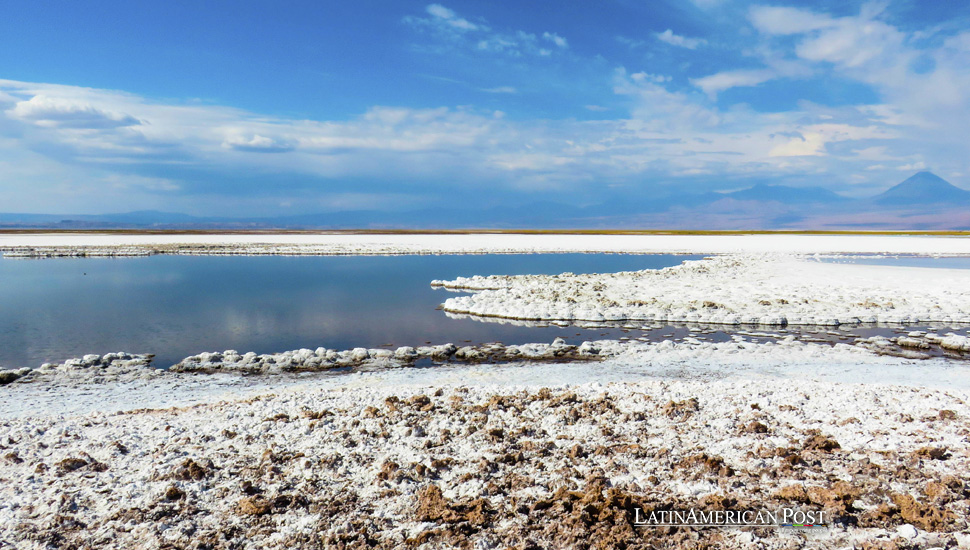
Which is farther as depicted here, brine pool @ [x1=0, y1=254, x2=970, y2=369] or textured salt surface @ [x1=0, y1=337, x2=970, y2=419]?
brine pool @ [x1=0, y1=254, x2=970, y2=369]

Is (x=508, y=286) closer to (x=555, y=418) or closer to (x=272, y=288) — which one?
(x=272, y=288)

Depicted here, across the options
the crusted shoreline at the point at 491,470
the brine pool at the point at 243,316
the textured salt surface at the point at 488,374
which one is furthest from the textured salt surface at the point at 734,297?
the crusted shoreline at the point at 491,470

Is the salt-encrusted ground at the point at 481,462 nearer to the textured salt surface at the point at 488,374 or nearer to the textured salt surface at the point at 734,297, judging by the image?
the textured salt surface at the point at 488,374

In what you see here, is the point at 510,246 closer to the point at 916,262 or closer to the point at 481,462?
the point at 916,262

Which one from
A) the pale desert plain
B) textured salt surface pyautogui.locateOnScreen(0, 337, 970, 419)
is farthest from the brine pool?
the pale desert plain

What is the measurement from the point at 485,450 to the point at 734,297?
12592 millimetres

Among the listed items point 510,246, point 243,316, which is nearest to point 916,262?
point 510,246

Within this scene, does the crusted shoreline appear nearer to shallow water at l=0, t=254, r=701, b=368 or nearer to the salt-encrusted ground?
the salt-encrusted ground

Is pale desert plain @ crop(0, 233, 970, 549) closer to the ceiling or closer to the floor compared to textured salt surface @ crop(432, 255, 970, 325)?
closer to the floor

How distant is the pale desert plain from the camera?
13.5 feet

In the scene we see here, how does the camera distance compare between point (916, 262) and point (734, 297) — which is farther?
point (916, 262)

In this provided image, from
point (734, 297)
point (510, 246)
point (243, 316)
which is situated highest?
point (510, 246)

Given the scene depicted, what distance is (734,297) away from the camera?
1595 cm

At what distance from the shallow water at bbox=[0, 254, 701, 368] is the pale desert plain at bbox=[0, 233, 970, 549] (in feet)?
6.40
